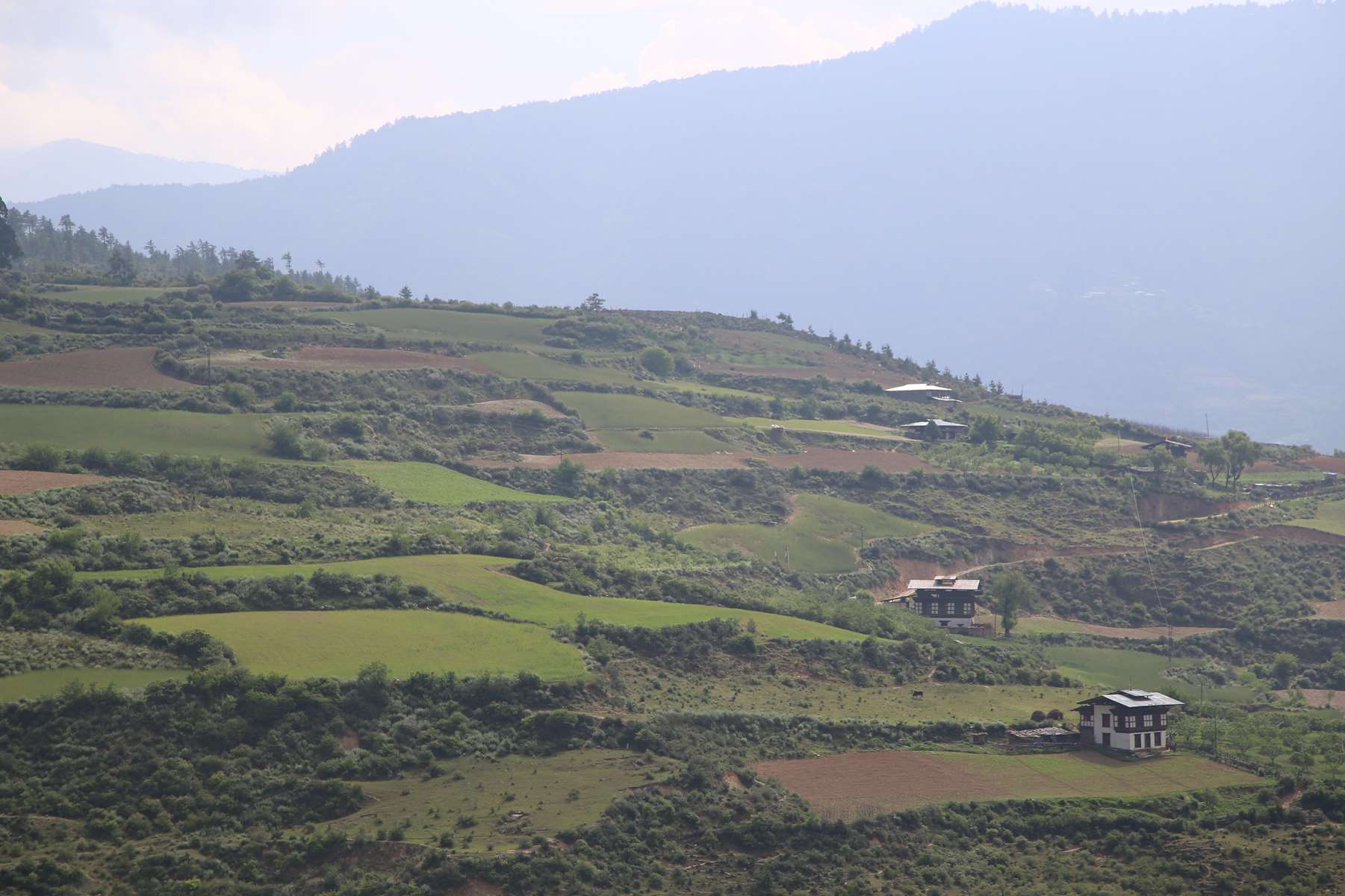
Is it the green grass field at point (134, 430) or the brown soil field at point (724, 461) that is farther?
the brown soil field at point (724, 461)

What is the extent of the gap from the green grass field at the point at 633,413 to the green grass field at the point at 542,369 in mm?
3880

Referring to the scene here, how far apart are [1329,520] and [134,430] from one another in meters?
77.3

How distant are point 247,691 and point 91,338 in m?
61.9

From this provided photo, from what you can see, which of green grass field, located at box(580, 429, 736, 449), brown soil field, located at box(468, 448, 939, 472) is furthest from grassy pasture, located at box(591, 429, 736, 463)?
brown soil field, located at box(468, 448, 939, 472)

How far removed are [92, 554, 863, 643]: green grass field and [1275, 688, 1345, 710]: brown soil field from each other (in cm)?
2378

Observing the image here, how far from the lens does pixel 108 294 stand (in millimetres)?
128000

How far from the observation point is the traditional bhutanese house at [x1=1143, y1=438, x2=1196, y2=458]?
121 meters

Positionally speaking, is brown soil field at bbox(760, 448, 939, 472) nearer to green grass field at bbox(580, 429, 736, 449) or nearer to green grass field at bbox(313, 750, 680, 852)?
green grass field at bbox(580, 429, 736, 449)

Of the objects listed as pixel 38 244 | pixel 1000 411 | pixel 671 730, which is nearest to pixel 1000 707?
pixel 671 730

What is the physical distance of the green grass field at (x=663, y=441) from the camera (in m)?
108

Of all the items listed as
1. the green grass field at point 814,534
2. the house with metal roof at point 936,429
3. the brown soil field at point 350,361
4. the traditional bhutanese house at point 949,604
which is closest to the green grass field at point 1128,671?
the traditional bhutanese house at point 949,604

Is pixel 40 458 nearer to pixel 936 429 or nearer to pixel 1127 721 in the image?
pixel 1127 721

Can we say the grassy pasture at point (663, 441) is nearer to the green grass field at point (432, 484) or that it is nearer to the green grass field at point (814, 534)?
the green grass field at point (814, 534)

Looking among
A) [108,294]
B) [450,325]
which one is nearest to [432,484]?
[450,325]
